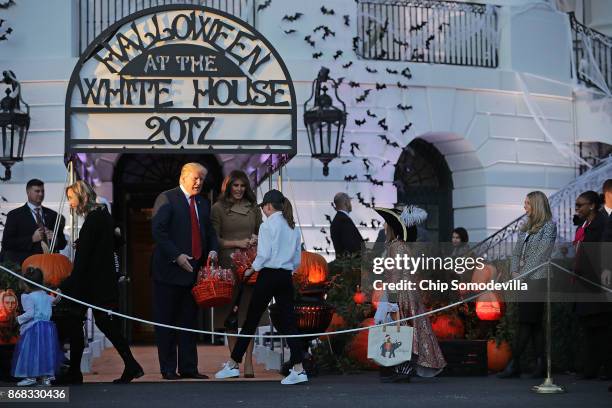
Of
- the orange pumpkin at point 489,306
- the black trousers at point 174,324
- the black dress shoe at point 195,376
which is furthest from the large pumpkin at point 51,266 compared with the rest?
the orange pumpkin at point 489,306

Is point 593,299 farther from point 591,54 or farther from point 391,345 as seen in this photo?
point 591,54

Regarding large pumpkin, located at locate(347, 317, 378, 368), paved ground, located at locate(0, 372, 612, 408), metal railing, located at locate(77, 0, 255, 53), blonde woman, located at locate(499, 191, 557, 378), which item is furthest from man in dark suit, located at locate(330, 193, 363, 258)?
metal railing, located at locate(77, 0, 255, 53)

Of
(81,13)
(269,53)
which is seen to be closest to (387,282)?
(269,53)

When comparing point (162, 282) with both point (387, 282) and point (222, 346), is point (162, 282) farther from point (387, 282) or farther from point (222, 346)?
point (222, 346)

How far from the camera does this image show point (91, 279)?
39.6 ft

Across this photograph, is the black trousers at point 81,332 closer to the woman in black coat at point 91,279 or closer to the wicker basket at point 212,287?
the woman in black coat at point 91,279

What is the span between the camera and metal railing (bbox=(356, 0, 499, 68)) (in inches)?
803

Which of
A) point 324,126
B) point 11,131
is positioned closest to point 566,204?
point 324,126

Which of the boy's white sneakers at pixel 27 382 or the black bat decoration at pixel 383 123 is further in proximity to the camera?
the black bat decoration at pixel 383 123

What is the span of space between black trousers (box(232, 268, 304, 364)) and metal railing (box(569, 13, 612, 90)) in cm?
1108

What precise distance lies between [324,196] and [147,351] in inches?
155

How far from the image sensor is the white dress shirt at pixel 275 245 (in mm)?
11805

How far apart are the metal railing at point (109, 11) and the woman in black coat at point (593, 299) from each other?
851 cm

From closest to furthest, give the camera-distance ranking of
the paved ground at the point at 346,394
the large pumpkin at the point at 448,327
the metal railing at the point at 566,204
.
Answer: the paved ground at the point at 346,394
the large pumpkin at the point at 448,327
the metal railing at the point at 566,204
